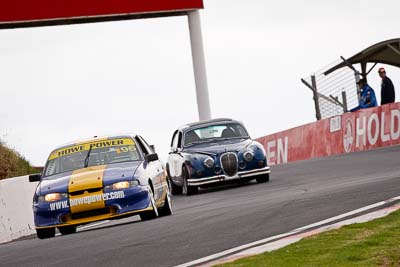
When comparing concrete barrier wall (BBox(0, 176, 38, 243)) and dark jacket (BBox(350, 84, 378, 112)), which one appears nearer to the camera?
concrete barrier wall (BBox(0, 176, 38, 243))

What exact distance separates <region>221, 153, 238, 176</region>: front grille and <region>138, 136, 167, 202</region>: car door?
4.67 meters

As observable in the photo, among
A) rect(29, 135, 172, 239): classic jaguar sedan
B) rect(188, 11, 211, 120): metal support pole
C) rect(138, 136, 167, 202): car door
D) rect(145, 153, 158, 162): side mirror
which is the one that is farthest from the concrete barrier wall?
rect(188, 11, 211, 120): metal support pole

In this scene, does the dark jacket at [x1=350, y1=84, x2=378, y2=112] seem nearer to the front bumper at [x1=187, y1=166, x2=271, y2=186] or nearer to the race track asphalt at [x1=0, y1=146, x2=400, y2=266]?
the front bumper at [x1=187, y1=166, x2=271, y2=186]

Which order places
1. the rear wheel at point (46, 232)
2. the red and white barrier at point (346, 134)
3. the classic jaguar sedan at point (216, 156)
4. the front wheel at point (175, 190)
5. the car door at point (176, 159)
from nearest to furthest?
the rear wheel at point (46, 232)
the classic jaguar sedan at point (216, 156)
the car door at point (176, 159)
the front wheel at point (175, 190)
the red and white barrier at point (346, 134)

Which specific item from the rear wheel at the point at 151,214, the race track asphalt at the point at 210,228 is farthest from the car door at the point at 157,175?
the race track asphalt at the point at 210,228

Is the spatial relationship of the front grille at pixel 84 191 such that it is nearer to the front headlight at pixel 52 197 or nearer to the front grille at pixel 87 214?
the front headlight at pixel 52 197

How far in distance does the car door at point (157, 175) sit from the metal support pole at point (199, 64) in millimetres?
15052

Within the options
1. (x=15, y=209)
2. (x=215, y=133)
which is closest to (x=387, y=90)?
(x=215, y=133)

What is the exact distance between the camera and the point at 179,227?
13.9 m

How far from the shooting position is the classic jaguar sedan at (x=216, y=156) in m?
23.4

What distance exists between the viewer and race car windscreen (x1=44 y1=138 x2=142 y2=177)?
57.3 feet

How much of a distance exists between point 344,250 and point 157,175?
8552 mm

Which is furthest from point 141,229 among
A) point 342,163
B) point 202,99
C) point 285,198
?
point 202,99

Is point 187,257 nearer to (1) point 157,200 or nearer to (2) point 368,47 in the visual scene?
(1) point 157,200
